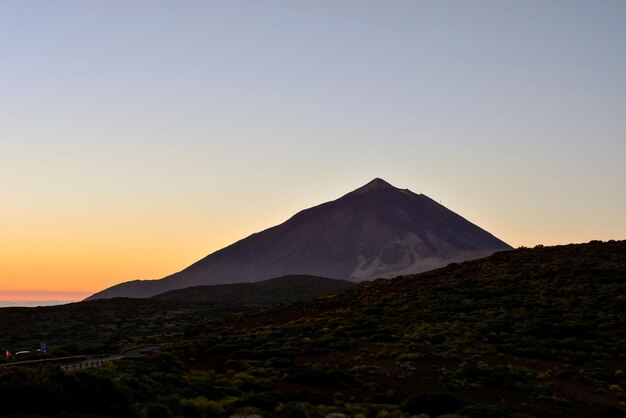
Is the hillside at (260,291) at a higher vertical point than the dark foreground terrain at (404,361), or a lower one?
higher

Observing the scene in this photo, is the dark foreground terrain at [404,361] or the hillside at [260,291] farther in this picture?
the hillside at [260,291]

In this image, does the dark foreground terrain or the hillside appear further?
the hillside

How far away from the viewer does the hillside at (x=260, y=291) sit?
Answer: 154875mm

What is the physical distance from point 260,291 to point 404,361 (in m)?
129

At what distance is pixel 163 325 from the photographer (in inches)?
3627

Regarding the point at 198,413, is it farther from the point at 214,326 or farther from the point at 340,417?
the point at 214,326

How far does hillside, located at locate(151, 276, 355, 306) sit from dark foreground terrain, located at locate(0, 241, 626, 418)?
7696 centimetres

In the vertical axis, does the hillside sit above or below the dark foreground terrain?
above

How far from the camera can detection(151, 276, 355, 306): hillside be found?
508 feet

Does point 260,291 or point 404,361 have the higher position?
point 260,291

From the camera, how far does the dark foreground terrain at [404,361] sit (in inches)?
844

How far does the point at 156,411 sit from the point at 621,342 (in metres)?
34.7

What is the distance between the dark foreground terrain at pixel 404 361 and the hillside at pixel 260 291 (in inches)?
3030

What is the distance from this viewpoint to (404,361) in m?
40.1
